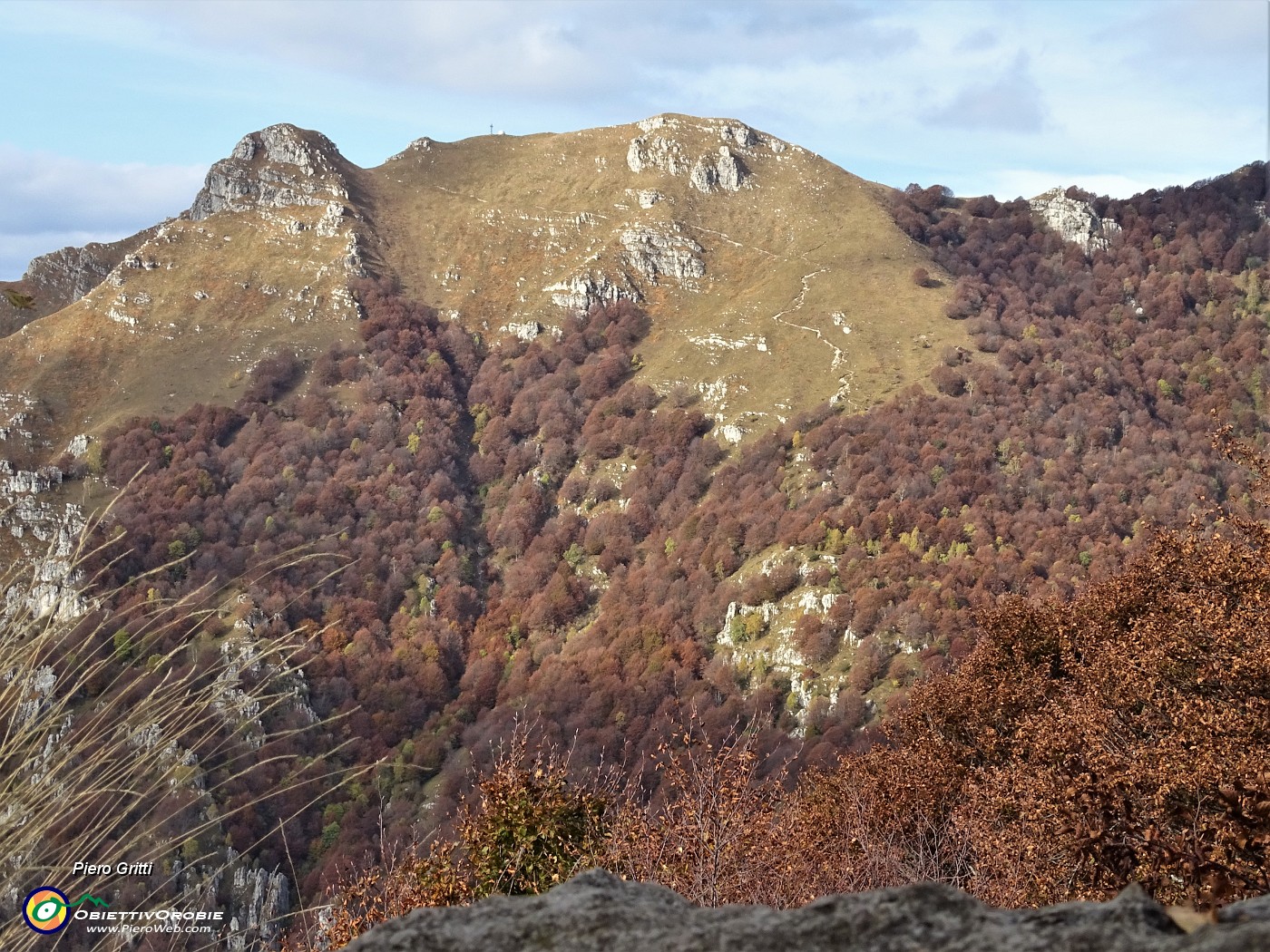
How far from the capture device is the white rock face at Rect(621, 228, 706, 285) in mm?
132250

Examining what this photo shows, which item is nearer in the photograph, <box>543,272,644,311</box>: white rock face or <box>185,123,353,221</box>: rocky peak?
<box>543,272,644,311</box>: white rock face

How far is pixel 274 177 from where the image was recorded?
144 metres

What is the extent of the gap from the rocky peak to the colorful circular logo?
14614 cm

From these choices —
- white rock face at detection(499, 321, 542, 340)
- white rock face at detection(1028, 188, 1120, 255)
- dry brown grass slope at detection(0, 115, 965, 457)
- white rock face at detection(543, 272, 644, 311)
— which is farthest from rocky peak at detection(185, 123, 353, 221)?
white rock face at detection(1028, 188, 1120, 255)

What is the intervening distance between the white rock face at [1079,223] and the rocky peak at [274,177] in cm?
10113

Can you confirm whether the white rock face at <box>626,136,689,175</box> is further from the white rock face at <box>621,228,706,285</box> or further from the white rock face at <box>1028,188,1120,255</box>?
the white rock face at <box>1028,188,1120,255</box>

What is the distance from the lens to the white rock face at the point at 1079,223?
447ft

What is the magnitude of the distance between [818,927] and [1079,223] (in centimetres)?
15260

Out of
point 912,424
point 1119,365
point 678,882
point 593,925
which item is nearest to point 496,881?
point 678,882

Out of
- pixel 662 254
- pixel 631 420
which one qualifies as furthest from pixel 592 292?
pixel 631 420

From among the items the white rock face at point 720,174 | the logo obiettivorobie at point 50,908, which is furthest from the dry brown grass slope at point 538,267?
the logo obiettivorobie at point 50,908

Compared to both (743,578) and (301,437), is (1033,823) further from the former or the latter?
(301,437)

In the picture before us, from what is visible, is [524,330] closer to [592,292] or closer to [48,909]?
[592,292]

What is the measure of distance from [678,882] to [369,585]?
88225 millimetres
